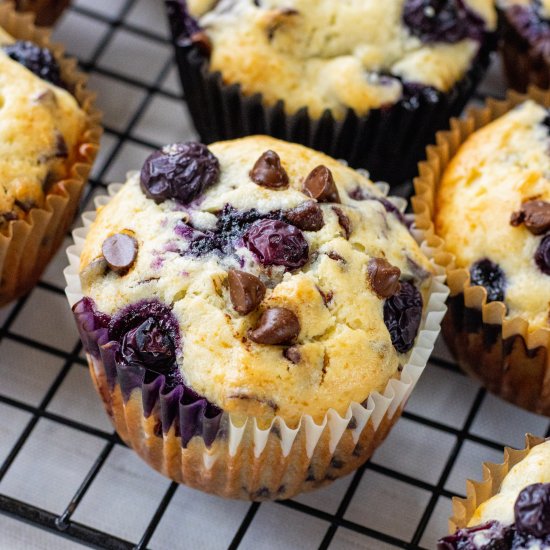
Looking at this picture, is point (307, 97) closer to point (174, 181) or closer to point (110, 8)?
point (174, 181)

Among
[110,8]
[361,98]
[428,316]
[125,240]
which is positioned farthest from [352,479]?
[110,8]

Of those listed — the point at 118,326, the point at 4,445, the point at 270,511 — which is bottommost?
the point at 4,445

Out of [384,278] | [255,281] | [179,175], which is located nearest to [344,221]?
[384,278]

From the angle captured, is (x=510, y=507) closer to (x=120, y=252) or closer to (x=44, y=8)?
(x=120, y=252)

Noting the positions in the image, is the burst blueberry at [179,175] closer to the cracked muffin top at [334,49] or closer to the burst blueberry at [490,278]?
the cracked muffin top at [334,49]

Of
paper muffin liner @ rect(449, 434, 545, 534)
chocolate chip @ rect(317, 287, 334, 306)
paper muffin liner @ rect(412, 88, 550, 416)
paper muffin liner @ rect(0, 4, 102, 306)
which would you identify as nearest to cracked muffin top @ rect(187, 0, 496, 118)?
paper muffin liner @ rect(412, 88, 550, 416)

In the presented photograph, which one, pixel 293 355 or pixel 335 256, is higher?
pixel 335 256

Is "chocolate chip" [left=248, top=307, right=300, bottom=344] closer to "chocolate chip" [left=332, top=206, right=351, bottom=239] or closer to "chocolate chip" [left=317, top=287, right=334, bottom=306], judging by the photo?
"chocolate chip" [left=317, top=287, right=334, bottom=306]
